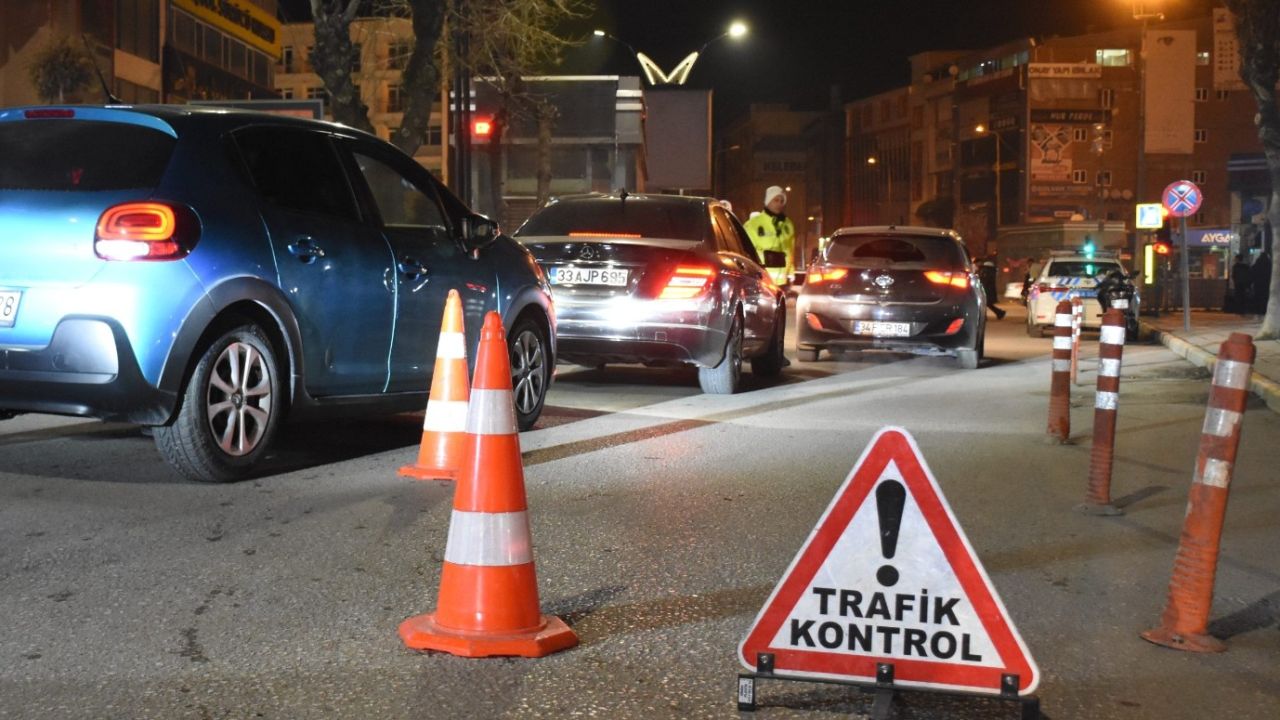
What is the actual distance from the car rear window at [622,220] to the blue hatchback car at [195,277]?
16.4ft

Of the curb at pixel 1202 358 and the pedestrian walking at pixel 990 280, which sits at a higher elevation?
the pedestrian walking at pixel 990 280

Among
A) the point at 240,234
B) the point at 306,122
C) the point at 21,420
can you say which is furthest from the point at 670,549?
the point at 21,420

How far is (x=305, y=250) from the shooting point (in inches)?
308

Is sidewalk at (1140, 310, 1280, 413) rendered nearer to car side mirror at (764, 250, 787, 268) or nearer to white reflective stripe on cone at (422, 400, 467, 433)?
white reflective stripe on cone at (422, 400, 467, 433)

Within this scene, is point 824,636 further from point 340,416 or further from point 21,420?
point 21,420

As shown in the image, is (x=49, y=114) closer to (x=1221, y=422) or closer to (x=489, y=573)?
(x=489, y=573)

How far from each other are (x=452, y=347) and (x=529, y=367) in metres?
2.08

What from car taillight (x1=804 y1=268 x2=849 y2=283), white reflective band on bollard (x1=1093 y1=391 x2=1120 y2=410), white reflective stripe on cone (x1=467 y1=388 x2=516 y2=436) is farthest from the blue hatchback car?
car taillight (x1=804 y1=268 x2=849 y2=283)

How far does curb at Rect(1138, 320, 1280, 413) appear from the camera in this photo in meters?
13.2

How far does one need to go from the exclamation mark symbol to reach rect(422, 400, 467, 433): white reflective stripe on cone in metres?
4.28

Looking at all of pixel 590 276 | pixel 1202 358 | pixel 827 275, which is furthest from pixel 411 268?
pixel 1202 358

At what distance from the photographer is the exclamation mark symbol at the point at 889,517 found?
12.8 ft

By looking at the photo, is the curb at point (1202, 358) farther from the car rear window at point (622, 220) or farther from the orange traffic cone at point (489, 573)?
the car rear window at point (622, 220)

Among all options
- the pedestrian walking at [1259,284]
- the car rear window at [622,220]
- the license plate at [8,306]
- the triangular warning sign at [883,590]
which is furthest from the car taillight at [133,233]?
the pedestrian walking at [1259,284]
